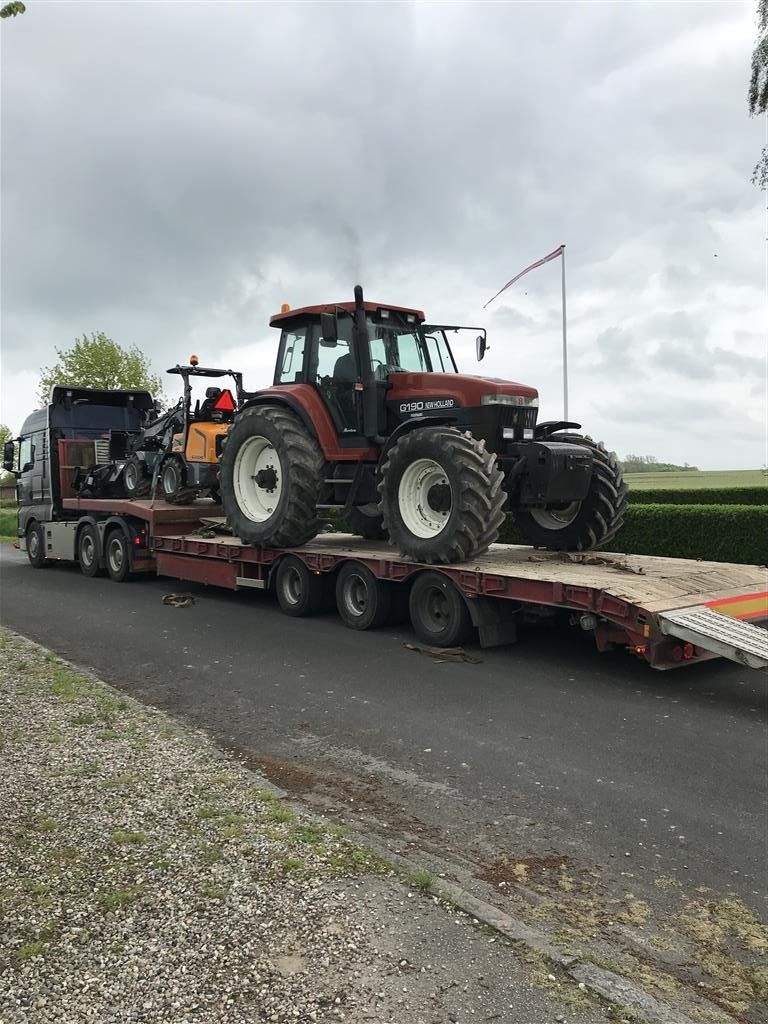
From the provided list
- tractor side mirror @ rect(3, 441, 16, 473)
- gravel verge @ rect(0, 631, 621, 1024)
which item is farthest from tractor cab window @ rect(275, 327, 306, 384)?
tractor side mirror @ rect(3, 441, 16, 473)

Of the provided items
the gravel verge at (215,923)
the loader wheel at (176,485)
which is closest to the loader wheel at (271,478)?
the loader wheel at (176,485)

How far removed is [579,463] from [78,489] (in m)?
10.7

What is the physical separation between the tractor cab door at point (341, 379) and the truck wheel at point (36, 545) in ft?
30.6

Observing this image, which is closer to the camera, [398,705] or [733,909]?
[733,909]

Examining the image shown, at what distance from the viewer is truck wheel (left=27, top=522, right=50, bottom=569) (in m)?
17.3

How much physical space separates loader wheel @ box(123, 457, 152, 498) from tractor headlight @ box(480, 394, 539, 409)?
7.76 meters

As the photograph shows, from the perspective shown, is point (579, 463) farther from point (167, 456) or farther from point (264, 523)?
point (167, 456)

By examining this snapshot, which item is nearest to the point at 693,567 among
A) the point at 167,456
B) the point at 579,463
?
the point at 579,463

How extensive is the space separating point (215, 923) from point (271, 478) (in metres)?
7.89

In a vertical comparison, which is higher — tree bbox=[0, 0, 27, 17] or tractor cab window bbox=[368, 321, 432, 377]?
tree bbox=[0, 0, 27, 17]

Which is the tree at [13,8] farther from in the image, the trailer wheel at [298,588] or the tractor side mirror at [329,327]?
the trailer wheel at [298,588]

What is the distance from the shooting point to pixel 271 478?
11.0 metres

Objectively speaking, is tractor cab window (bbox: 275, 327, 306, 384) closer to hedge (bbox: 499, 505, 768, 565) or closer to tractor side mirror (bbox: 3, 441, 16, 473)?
hedge (bbox: 499, 505, 768, 565)

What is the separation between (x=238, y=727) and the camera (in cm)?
643
